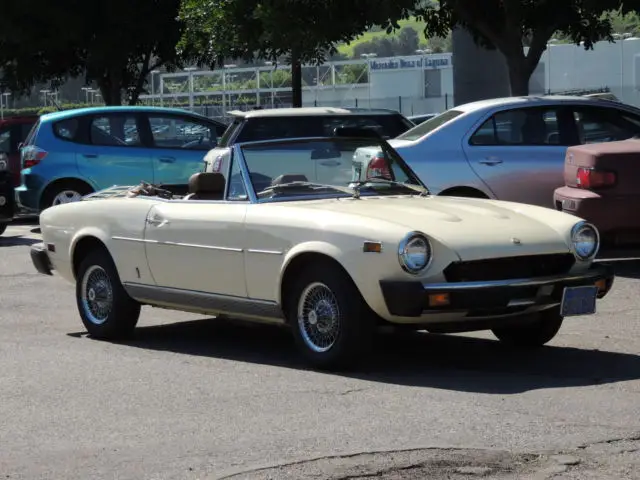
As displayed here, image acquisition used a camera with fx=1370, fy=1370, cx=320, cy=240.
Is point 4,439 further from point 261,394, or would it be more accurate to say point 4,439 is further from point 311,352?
point 311,352

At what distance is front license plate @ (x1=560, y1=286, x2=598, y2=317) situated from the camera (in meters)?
7.83

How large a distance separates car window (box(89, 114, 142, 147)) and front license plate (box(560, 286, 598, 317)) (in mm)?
11602

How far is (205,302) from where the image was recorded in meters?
8.79

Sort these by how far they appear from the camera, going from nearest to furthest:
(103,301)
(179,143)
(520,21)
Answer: (103,301) → (179,143) → (520,21)

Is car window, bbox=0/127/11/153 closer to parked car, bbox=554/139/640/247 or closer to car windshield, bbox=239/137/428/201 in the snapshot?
parked car, bbox=554/139/640/247

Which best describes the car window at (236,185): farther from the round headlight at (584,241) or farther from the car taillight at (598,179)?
the car taillight at (598,179)

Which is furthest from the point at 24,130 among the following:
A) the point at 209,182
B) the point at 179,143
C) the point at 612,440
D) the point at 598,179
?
the point at 612,440

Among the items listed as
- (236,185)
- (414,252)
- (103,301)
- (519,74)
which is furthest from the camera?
(519,74)

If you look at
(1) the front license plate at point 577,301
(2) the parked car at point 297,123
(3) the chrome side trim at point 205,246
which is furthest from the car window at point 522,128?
(1) the front license plate at point 577,301

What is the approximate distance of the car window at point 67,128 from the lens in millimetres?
18438

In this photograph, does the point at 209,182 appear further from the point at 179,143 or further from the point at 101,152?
the point at 179,143

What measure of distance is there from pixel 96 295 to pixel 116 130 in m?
9.28

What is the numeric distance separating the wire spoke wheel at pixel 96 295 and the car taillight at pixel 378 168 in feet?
6.58

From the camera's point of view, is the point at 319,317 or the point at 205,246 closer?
the point at 319,317
